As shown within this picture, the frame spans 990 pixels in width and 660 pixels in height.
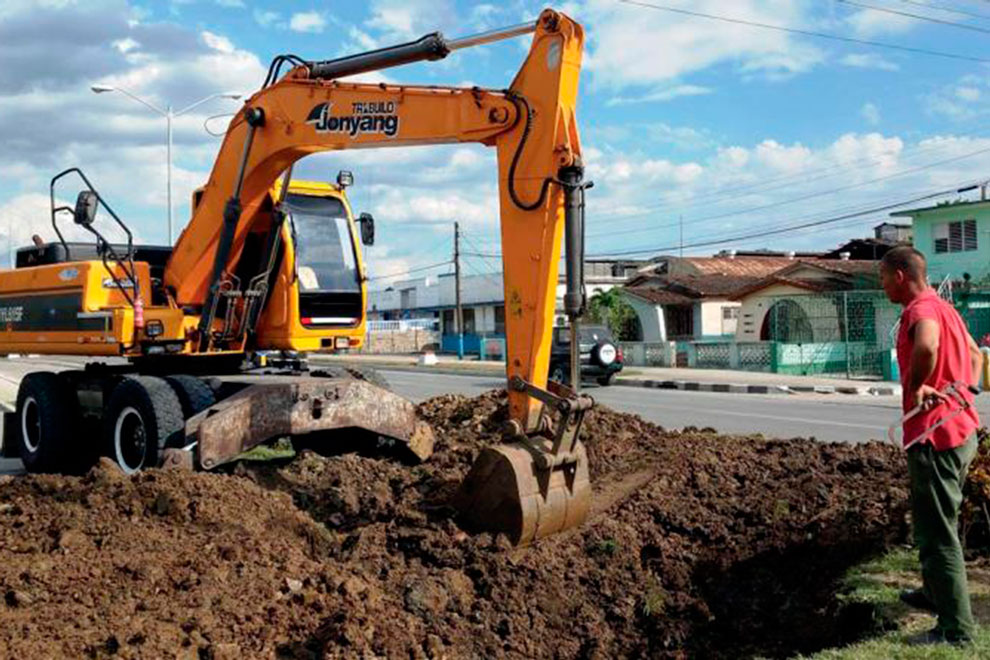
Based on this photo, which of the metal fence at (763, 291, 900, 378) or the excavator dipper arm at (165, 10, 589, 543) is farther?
the metal fence at (763, 291, 900, 378)

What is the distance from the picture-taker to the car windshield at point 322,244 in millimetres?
9969

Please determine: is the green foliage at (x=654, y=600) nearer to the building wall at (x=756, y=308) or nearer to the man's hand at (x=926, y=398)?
the man's hand at (x=926, y=398)

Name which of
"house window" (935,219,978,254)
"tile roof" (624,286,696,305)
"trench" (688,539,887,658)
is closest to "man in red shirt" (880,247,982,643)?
"trench" (688,539,887,658)

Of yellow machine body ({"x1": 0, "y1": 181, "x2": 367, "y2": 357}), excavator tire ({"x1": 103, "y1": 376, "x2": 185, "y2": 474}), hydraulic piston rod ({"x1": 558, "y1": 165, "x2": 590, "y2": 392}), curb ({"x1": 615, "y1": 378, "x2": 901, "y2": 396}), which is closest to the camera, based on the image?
hydraulic piston rod ({"x1": 558, "y1": 165, "x2": 590, "y2": 392})

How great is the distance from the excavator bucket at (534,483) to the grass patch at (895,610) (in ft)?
5.94

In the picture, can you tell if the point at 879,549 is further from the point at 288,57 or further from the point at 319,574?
the point at 288,57

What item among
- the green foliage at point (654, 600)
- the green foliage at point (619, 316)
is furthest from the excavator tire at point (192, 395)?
the green foliage at point (619, 316)

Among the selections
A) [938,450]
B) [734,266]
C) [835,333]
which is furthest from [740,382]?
[734,266]

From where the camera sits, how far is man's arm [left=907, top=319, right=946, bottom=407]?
461 centimetres

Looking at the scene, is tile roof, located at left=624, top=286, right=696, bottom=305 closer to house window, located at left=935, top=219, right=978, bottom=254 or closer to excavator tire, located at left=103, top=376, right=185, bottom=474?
house window, located at left=935, top=219, right=978, bottom=254

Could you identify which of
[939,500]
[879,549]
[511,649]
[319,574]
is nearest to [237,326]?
[319,574]

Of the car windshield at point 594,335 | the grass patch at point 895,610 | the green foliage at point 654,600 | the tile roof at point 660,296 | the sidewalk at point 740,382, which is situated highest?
the tile roof at point 660,296

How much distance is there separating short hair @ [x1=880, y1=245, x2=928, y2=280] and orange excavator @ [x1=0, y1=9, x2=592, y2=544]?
6.60ft

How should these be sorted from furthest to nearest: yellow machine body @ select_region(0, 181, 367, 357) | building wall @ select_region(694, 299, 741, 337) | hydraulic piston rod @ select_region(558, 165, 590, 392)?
building wall @ select_region(694, 299, 741, 337)
yellow machine body @ select_region(0, 181, 367, 357)
hydraulic piston rod @ select_region(558, 165, 590, 392)
